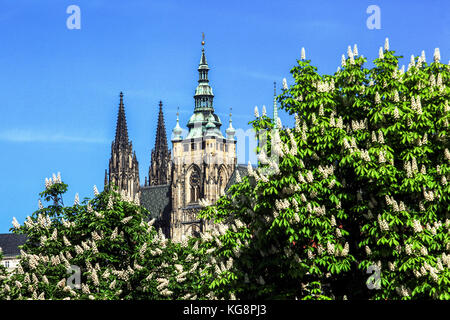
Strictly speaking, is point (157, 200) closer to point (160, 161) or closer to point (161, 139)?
point (160, 161)

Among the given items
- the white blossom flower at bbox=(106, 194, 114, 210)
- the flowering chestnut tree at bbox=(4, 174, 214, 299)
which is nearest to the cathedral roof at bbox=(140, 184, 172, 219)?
the flowering chestnut tree at bbox=(4, 174, 214, 299)

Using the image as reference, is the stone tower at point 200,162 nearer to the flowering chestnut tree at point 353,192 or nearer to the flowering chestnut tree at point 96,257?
the flowering chestnut tree at point 96,257

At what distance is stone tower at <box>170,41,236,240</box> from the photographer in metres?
132

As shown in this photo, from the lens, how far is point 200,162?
135 metres

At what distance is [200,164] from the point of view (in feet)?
444

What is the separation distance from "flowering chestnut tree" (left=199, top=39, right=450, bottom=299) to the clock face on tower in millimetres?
106986

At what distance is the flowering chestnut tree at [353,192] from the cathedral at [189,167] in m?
98.7

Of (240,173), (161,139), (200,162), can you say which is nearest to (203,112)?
(200,162)

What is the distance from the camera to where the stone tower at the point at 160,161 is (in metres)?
155

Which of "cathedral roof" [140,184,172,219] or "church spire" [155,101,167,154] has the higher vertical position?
"church spire" [155,101,167,154]

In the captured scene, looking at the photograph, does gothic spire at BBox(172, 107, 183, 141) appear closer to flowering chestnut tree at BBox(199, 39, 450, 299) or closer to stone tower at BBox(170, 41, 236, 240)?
stone tower at BBox(170, 41, 236, 240)

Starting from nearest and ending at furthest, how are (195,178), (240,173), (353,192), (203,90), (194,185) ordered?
1. (353,192)
2. (240,173)
3. (194,185)
4. (195,178)
5. (203,90)

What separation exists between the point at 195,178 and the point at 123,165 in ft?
60.6
